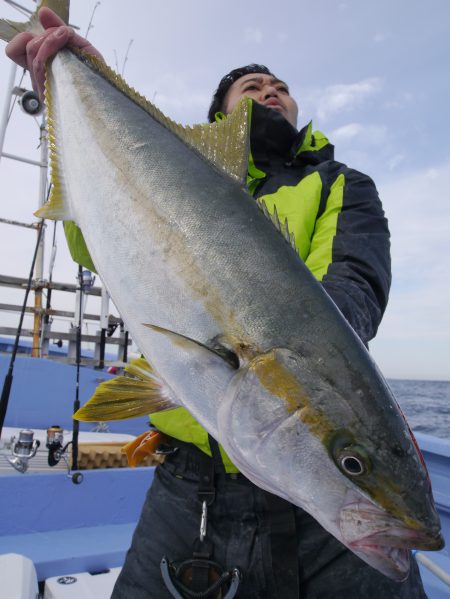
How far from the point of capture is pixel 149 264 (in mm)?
1348

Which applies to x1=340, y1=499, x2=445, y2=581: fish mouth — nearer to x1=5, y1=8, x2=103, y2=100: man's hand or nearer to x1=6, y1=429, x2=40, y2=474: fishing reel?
x1=5, y1=8, x2=103, y2=100: man's hand

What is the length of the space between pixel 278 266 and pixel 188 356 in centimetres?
34

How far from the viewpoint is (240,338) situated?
1.17 meters

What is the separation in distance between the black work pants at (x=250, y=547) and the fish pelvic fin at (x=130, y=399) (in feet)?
1.80

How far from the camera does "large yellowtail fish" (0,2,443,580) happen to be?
1033 millimetres

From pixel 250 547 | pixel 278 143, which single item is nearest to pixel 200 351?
pixel 250 547

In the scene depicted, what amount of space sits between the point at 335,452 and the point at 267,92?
195 cm

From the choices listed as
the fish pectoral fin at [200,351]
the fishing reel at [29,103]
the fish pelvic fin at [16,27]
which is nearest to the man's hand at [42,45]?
the fish pelvic fin at [16,27]

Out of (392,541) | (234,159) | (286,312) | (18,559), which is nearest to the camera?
(392,541)

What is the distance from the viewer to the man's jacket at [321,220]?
1539 millimetres

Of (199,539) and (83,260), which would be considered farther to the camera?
(83,260)

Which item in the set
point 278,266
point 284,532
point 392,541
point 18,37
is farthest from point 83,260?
point 392,541

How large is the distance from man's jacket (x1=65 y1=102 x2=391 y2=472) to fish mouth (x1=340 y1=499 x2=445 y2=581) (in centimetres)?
52

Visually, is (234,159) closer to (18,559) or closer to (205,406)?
(205,406)
